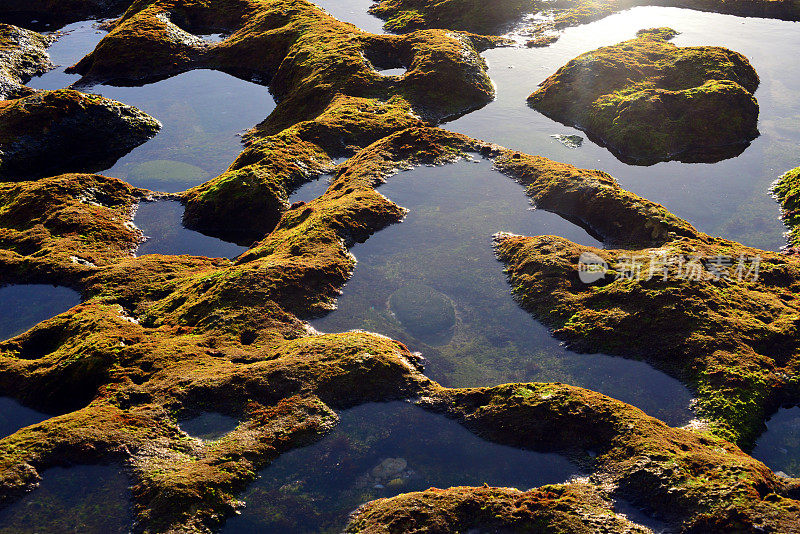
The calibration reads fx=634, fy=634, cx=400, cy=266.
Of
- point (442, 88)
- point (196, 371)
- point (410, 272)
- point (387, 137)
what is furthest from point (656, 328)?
point (442, 88)

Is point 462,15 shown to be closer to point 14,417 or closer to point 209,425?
point 209,425

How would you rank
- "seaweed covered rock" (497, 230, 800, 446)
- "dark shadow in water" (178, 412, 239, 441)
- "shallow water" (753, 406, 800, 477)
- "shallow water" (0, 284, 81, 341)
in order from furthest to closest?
1. "shallow water" (0, 284, 81, 341)
2. "seaweed covered rock" (497, 230, 800, 446)
3. "dark shadow in water" (178, 412, 239, 441)
4. "shallow water" (753, 406, 800, 477)

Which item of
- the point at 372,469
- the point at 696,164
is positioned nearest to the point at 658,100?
the point at 696,164

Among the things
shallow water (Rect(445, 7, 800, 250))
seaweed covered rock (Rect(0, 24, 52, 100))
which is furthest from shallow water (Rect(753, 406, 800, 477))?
seaweed covered rock (Rect(0, 24, 52, 100))

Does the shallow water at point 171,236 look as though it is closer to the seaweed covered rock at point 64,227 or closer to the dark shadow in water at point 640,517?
the seaweed covered rock at point 64,227

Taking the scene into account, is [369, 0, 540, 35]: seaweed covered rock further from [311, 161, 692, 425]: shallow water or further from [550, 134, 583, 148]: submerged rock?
[311, 161, 692, 425]: shallow water

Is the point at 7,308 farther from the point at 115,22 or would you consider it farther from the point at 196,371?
the point at 115,22
